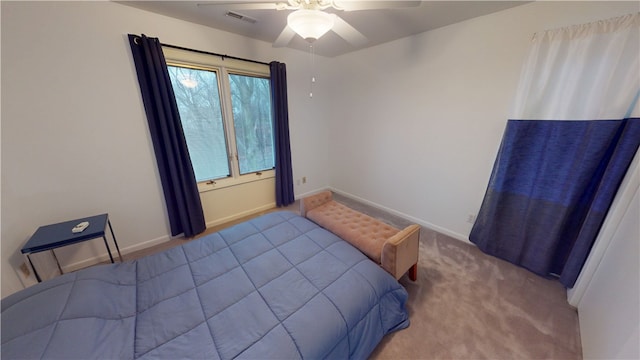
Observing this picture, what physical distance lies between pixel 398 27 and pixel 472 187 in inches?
78.2

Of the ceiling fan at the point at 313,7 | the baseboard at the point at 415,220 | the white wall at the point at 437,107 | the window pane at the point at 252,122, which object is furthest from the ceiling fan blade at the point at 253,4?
the baseboard at the point at 415,220

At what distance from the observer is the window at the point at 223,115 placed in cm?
238

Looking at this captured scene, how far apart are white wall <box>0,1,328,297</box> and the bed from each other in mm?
1102

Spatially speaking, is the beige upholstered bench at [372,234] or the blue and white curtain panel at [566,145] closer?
the blue and white curtain panel at [566,145]

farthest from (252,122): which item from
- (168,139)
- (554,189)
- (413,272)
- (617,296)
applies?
(617,296)

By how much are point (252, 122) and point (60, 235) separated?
7.08ft

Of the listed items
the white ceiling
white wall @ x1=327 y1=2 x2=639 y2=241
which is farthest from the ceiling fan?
white wall @ x1=327 y1=2 x2=639 y2=241

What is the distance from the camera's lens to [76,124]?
1826 mm

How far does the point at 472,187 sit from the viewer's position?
2322 mm

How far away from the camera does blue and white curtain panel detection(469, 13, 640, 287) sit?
141 cm

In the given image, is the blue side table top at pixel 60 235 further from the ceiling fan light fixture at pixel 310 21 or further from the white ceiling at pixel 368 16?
the ceiling fan light fixture at pixel 310 21

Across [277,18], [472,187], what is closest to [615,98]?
[472,187]

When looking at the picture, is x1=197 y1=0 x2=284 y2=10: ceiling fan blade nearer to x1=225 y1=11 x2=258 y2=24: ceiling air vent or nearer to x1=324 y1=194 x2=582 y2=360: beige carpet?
x1=225 y1=11 x2=258 y2=24: ceiling air vent

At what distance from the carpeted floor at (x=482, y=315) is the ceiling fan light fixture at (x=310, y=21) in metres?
2.08
